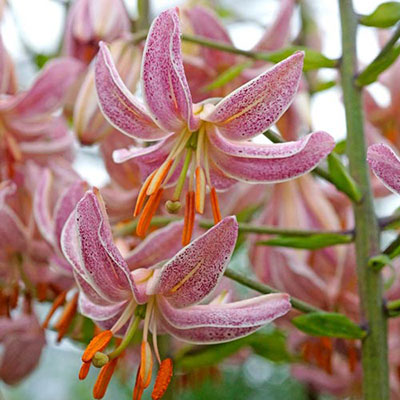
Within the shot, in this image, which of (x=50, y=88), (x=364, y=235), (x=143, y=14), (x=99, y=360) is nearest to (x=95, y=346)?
(x=99, y=360)

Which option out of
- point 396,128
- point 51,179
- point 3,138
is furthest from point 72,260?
point 396,128

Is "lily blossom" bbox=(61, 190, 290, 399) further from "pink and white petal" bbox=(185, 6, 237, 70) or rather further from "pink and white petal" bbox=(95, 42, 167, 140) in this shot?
"pink and white petal" bbox=(185, 6, 237, 70)

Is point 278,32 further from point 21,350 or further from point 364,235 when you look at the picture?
point 21,350

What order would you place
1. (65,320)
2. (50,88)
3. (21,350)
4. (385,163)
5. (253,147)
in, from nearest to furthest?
(385,163) → (253,147) → (65,320) → (50,88) → (21,350)

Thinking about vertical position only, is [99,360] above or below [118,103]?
below

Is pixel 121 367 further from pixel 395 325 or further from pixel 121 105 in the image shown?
pixel 121 105

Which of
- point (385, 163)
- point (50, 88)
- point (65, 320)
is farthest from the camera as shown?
point (50, 88)
